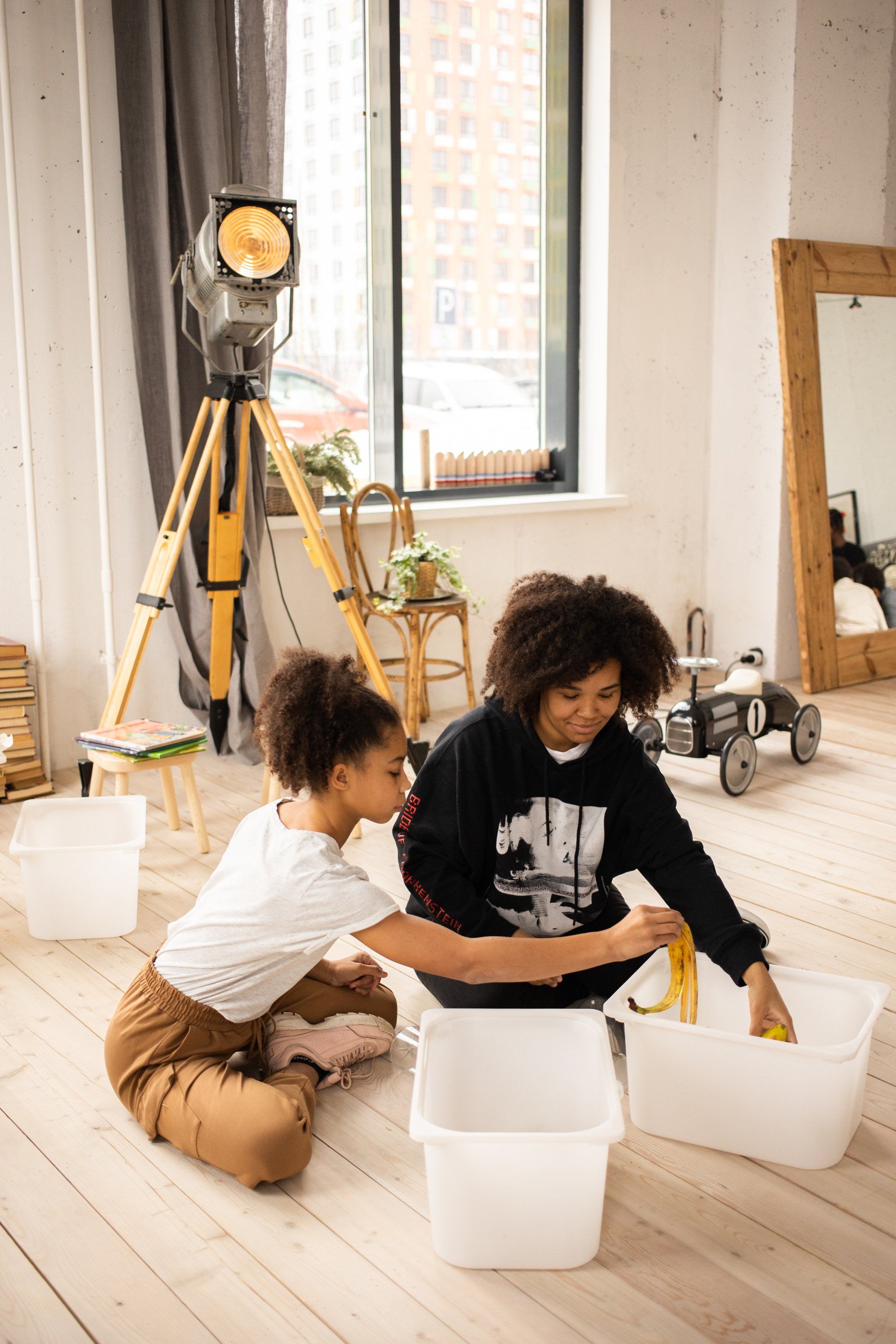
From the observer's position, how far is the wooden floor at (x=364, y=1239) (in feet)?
4.41

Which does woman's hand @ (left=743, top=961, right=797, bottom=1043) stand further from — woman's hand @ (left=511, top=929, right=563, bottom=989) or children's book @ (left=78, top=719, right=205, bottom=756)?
children's book @ (left=78, top=719, right=205, bottom=756)

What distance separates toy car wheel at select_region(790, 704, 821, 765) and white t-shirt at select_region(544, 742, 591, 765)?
6.21 feet

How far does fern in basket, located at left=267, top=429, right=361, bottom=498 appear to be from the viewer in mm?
3887

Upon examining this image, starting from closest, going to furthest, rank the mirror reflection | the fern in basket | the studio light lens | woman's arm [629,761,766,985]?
woman's arm [629,761,766,985], the studio light lens, the fern in basket, the mirror reflection

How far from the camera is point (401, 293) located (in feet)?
14.0

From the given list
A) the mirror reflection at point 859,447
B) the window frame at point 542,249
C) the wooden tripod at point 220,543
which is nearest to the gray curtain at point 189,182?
the wooden tripod at point 220,543

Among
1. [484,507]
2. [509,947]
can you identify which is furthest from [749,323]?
[509,947]

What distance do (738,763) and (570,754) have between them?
1608mm

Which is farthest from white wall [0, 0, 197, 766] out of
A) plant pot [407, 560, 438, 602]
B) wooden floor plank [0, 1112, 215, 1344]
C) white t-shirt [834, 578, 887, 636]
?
white t-shirt [834, 578, 887, 636]

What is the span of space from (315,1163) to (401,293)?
3.34 metres

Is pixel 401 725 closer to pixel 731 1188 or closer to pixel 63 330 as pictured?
pixel 731 1188

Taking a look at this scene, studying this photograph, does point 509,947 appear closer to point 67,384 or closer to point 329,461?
point 67,384

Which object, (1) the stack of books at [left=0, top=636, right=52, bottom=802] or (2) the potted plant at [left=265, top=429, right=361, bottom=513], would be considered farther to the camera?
(2) the potted plant at [left=265, top=429, right=361, bottom=513]

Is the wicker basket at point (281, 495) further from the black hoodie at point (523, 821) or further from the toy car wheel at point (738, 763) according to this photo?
the black hoodie at point (523, 821)
